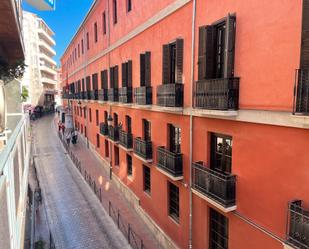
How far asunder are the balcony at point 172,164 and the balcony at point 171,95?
1.96m

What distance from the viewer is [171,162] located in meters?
A: 10.7

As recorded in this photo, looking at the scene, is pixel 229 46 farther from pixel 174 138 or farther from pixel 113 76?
pixel 113 76

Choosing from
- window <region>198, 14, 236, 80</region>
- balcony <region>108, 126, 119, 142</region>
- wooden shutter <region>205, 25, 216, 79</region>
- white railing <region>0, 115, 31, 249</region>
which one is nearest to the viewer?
white railing <region>0, 115, 31, 249</region>

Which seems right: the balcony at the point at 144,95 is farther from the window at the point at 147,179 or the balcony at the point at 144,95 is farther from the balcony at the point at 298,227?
the balcony at the point at 298,227

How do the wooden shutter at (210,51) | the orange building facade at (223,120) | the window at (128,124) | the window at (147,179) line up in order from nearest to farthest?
the orange building facade at (223,120) < the wooden shutter at (210,51) < the window at (147,179) < the window at (128,124)

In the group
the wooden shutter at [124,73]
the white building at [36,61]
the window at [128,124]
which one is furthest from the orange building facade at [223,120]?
the white building at [36,61]

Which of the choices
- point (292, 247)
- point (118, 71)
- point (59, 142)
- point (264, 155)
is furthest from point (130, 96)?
point (59, 142)

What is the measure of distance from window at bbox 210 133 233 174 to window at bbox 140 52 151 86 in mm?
5564

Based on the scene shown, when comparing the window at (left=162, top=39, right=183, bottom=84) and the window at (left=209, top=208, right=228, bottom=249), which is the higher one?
the window at (left=162, top=39, right=183, bottom=84)

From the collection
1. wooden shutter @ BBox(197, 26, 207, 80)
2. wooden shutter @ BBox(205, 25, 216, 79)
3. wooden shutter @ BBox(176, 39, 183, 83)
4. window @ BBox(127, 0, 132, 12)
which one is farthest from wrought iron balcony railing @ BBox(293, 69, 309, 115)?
window @ BBox(127, 0, 132, 12)

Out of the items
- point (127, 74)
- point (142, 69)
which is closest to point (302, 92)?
point (142, 69)

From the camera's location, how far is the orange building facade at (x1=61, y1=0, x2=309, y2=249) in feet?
19.9

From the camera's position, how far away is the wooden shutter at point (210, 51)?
834 cm

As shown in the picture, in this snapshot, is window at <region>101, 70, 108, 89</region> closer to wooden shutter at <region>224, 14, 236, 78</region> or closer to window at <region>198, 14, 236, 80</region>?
window at <region>198, 14, 236, 80</region>
